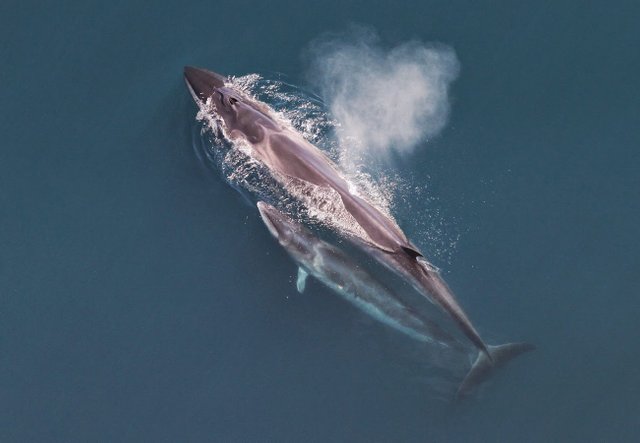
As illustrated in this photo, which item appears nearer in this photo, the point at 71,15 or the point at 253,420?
the point at 253,420

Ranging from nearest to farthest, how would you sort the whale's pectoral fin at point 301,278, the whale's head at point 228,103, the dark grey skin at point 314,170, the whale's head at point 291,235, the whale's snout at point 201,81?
the dark grey skin at point 314,170 < the whale's head at point 291,235 < the whale's pectoral fin at point 301,278 < the whale's head at point 228,103 < the whale's snout at point 201,81

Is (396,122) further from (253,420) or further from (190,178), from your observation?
(253,420)

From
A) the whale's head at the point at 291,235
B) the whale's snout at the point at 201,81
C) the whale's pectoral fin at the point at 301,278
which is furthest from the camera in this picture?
the whale's snout at the point at 201,81

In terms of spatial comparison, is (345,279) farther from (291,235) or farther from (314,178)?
(314,178)

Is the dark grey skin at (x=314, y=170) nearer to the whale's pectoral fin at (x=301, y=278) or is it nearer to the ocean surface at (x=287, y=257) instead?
the ocean surface at (x=287, y=257)

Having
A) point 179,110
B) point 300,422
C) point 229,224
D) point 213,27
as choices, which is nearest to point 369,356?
point 300,422

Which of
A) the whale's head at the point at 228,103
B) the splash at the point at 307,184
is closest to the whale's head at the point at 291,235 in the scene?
the splash at the point at 307,184
